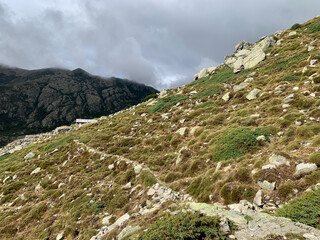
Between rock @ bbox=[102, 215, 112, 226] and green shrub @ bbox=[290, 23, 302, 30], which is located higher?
green shrub @ bbox=[290, 23, 302, 30]

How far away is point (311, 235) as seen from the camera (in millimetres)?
4895

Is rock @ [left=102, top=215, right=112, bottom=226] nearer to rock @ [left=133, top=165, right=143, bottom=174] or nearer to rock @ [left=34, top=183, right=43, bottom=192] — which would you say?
rock @ [left=133, top=165, right=143, bottom=174]

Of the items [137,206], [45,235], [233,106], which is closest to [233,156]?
[137,206]

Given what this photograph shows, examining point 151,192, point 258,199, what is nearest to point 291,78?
point 258,199

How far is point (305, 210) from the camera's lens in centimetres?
586

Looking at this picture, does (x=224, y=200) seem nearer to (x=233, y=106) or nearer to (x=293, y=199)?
(x=293, y=199)

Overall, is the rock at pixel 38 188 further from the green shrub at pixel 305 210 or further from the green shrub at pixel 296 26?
the green shrub at pixel 296 26

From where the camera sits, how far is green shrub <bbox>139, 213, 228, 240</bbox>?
5.63 m

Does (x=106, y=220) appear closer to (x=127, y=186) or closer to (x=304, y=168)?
(x=127, y=186)

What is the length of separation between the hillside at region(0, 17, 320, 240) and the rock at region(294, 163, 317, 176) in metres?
0.04

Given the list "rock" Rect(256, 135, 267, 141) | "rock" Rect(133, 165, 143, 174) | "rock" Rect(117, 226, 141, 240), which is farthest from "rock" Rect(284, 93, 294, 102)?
"rock" Rect(117, 226, 141, 240)

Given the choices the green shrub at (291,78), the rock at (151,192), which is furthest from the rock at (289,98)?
the rock at (151,192)

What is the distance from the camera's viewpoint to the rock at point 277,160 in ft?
28.9

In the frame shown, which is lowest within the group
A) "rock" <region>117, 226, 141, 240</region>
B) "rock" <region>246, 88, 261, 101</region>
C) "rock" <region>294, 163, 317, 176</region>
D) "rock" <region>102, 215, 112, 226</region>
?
"rock" <region>102, 215, 112, 226</region>
